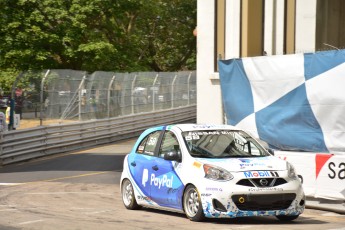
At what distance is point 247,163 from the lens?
1165cm

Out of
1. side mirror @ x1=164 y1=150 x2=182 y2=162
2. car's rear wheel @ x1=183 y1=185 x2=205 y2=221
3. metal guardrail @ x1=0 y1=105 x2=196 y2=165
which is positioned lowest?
metal guardrail @ x1=0 y1=105 x2=196 y2=165

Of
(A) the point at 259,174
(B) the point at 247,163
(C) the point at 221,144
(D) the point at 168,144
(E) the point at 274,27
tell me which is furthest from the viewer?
(E) the point at 274,27

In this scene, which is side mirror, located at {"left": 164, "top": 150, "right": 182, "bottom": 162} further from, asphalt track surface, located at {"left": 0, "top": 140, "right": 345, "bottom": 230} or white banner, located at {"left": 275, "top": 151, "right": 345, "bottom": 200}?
white banner, located at {"left": 275, "top": 151, "right": 345, "bottom": 200}

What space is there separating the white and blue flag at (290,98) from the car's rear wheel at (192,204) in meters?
3.25

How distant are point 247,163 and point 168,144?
1.68m

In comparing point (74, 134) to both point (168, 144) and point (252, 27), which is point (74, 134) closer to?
point (252, 27)

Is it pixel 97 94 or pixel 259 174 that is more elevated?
pixel 259 174

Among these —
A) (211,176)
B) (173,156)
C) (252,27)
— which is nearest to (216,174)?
(211,176)

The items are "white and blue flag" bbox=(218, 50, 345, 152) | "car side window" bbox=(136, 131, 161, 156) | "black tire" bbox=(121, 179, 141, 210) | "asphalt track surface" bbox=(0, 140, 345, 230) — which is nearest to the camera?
"asphalt track surface" bbox=(0, 140, 345, 230)

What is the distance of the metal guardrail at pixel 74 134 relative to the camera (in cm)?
2538

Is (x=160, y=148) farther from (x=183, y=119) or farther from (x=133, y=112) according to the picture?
(x=183, y=119)

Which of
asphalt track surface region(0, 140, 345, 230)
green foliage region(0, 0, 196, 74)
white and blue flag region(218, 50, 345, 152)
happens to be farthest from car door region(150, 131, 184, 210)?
green foliage region(0, 0, 196, 74)

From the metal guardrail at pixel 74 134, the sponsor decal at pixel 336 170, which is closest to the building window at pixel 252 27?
the sponsor decal at pixel 336 170

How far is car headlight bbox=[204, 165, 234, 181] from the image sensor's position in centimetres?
1138
